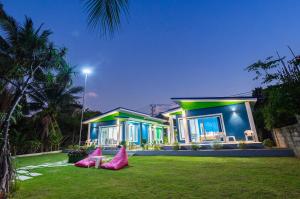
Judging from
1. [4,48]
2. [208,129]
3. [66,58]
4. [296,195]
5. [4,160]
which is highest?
[4,48]

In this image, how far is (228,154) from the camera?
8.20 m

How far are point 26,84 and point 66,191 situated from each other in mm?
2639

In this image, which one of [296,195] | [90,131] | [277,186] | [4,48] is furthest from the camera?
[90,131]

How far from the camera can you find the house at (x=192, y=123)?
1062cm

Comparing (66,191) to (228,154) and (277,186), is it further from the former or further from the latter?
(228,154)


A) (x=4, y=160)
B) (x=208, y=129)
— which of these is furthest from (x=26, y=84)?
(x=208, y=129)

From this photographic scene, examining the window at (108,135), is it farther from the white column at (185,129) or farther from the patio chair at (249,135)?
the patio chair at (249,135)

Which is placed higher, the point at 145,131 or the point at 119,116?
the point at 119,116

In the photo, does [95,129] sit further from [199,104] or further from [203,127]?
[199,104]

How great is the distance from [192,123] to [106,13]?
42.3 feet

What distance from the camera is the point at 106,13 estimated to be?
3.71 ft

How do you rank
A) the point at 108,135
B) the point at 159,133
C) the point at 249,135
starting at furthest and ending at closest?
1. the point at 159,133
2. the point at 108,135
3. the point at 249,135

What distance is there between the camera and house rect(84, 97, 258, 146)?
418 inches

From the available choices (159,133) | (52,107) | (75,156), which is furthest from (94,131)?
(75,156)
